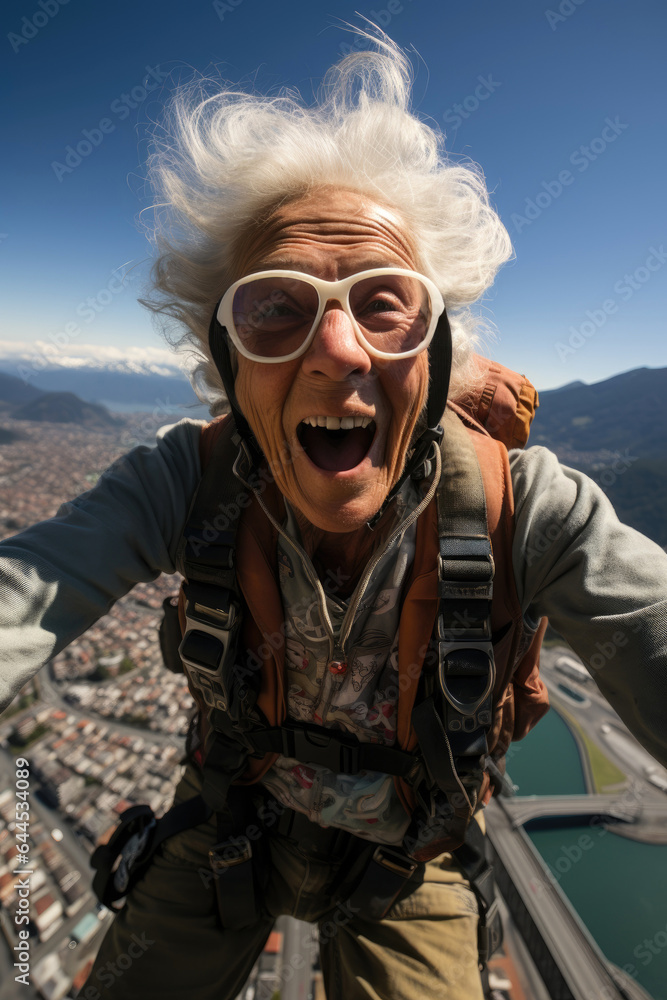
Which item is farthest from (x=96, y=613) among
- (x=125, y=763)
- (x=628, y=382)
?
(x=628, y=382)

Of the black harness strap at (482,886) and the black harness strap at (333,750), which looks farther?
the black harness strap at (482,886)

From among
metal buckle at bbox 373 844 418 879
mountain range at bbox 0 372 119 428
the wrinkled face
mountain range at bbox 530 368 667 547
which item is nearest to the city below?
metal buckle at bbox 373 844 418 879

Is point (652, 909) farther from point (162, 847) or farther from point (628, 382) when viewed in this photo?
point (628, 382)

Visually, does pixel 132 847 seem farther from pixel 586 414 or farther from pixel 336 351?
pixel 586 414

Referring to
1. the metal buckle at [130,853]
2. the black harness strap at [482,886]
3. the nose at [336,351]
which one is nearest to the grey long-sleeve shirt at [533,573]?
the nose at [336,351]

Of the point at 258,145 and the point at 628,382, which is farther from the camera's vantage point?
the point at 628,382

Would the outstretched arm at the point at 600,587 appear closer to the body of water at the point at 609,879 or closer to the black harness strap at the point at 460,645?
the black harness strap at the point at 460,645

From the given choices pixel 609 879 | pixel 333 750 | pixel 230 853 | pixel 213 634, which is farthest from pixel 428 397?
pixel 609 879
